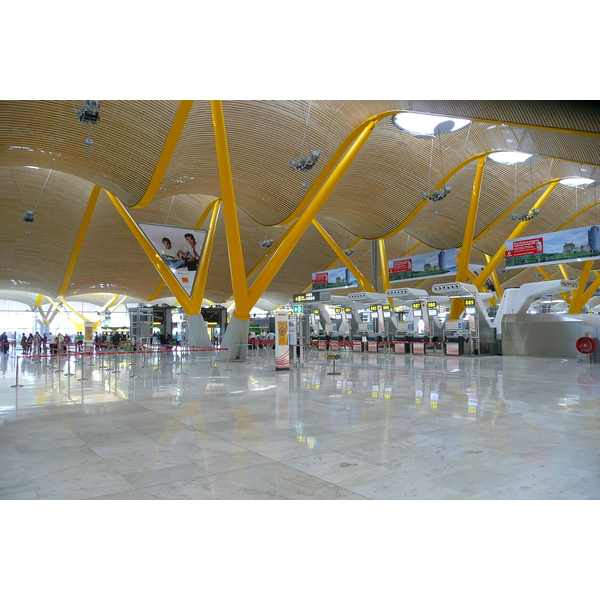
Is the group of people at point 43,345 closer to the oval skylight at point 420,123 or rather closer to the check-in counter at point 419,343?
the check-in counter at point 419,343

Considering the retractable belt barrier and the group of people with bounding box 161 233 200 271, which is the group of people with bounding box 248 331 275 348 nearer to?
the retractable belt barrier

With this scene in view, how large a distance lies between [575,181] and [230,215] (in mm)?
24222

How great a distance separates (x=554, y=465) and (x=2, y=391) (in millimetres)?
11787

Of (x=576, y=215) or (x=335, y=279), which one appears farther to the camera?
(x=335, y=279)

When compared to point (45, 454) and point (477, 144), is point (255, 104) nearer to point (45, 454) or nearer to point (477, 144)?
point (477, 144)

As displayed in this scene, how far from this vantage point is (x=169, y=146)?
18.0 metres

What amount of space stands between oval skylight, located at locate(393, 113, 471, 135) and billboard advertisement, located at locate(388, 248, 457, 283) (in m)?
10.8

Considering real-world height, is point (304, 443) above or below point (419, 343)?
below

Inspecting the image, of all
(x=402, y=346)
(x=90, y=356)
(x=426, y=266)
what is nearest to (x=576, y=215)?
(x=426, y=266)

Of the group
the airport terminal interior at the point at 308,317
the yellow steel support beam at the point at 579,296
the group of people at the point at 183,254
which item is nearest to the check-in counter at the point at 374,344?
the airport terminal interior at the point at 308,317

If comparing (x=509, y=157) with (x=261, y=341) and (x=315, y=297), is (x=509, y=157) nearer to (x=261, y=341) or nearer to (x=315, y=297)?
(x=315, y=297)

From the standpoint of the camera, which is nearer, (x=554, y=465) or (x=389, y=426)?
(x=554, y=465)
